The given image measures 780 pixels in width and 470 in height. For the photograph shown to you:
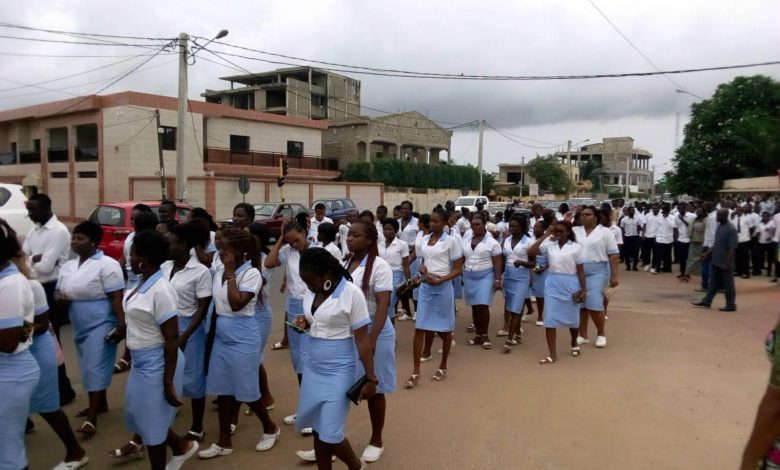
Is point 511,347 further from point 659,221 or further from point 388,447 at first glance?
point 659,221

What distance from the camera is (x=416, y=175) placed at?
43.5 m

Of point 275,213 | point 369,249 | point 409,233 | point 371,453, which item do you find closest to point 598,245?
point 409,233

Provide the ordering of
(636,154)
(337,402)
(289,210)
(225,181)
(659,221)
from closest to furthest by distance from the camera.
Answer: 1. (337,402)
2. (659,221)
3. (289,210)
4. (225,181)
5. (636,154)

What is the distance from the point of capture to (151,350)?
346 cm

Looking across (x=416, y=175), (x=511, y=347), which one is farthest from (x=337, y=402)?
(x=416, y=175)

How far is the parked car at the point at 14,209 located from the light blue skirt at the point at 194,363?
5.66 m

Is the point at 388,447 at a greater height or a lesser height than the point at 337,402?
lesser

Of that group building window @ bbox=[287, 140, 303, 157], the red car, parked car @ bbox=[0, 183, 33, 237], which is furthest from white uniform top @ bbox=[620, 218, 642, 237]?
building window @ bbox=[287, 140, 303, 157]

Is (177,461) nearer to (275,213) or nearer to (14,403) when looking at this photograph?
(14,403)

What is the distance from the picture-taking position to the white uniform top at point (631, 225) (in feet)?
48.5

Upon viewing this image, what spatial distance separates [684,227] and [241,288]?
41.7 ft

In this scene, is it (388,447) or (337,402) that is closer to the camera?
(337,402)

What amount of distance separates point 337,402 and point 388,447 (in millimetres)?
1258

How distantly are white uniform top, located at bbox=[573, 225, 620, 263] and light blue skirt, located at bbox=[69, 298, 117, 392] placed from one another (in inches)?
216
